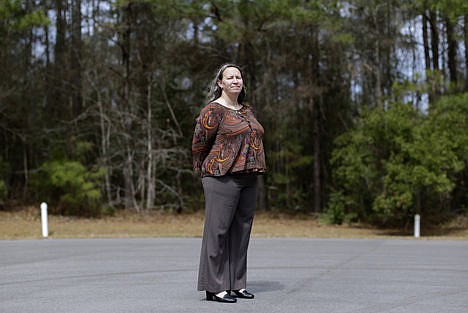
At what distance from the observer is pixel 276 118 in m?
28.9

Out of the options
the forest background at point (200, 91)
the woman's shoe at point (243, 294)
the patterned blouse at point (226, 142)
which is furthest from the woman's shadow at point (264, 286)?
the forest background at point (200, 91)

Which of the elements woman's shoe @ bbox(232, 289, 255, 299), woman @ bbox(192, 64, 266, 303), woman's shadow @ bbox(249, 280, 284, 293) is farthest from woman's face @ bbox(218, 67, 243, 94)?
woman's shadow @ bbox(249, 280, 284, 293)

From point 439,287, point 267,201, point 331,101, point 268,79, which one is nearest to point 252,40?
point 268,79

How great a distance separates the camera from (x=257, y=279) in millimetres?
7762

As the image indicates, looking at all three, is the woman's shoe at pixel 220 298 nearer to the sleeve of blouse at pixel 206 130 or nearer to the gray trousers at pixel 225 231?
the gray trousers at pixel 225 231

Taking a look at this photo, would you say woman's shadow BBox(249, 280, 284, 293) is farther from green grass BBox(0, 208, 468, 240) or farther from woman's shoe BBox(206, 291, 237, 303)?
green grass BBox(0, 208, 468, 240)

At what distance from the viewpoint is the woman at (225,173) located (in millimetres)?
5984

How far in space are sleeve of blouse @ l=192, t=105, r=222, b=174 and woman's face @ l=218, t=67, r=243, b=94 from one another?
223 mm

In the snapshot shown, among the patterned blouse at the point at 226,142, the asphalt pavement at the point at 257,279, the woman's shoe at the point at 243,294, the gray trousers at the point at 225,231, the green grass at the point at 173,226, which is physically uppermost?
the patterned blouse at the point at 226,142

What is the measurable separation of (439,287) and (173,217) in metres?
21.3

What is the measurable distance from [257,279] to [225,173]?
221 cm

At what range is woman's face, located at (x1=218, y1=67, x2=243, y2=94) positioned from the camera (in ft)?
19.9

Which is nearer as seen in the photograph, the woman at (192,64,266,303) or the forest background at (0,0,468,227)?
the woman at (192,64,266,303)

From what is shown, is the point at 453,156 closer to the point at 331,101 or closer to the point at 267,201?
the point at 331,101
